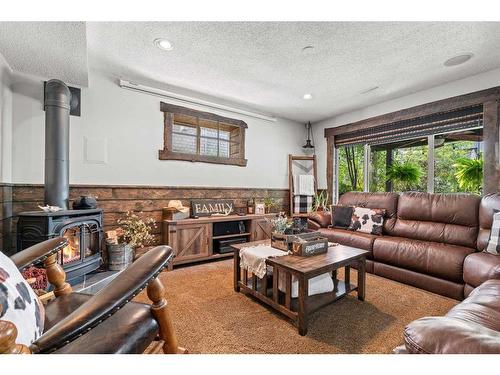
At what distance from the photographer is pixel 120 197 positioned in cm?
288

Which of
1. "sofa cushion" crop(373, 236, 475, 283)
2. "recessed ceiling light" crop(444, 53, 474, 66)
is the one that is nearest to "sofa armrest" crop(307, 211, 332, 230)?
"sofa cushion" crop(373, 236, 475, 283)

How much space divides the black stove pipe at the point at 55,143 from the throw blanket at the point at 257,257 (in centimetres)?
190

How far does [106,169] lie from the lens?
2822mm

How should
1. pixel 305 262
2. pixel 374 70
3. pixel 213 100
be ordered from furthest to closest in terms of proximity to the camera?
1. pixel 213 100
2. pixel 374 70
3. pixel 305 262

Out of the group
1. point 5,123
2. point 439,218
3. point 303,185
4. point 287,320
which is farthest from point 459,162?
point 5,123

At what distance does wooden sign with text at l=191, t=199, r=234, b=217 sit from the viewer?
3.29m

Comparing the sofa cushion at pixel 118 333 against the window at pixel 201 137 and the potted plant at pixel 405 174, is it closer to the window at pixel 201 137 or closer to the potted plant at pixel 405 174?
the window at pixel 201 137

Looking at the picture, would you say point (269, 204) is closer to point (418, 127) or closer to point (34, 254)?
point (418, 127)

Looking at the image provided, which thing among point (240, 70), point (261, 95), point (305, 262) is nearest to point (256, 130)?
point (261, 95)

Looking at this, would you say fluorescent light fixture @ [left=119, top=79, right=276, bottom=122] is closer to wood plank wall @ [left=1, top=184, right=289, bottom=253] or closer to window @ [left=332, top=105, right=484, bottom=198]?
wood plank wall @ [left=1, top=184, right=289, bottom=253]
